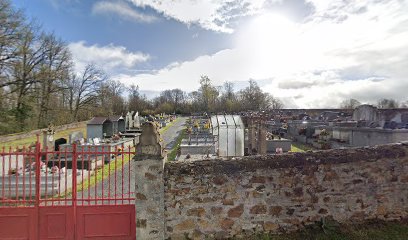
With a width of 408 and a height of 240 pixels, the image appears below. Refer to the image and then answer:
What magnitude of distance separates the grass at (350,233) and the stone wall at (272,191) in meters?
0.13

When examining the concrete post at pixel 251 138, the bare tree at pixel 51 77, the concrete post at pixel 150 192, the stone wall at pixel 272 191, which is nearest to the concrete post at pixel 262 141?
the concrete post at pixel 251 138

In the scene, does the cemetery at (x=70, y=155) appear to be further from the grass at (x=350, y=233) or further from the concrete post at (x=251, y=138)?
the concrete post at (x=251, y=138)

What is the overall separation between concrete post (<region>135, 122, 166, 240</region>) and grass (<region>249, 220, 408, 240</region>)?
1.82m

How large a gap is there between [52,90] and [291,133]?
1132 inches

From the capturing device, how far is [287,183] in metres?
5.07

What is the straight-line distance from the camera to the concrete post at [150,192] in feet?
15.8

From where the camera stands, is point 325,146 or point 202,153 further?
point 325,146

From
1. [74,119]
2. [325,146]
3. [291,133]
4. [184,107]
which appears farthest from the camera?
[184,107]

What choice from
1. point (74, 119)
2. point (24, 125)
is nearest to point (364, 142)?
point (24, 125)

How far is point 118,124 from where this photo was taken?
81.1 ft

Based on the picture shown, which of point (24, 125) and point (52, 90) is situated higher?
point (52, 90)

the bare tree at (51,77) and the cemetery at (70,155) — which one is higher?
the bare tree at (51,77)

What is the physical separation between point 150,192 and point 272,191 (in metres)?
2.34

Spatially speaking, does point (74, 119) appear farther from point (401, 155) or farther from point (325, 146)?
point (401, 155)
